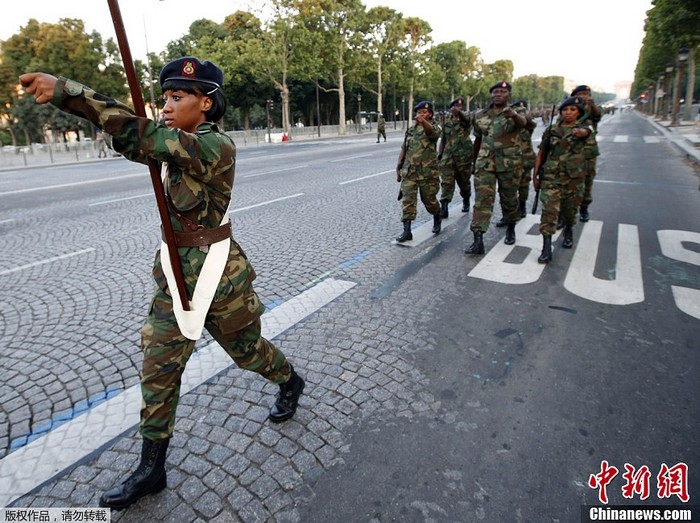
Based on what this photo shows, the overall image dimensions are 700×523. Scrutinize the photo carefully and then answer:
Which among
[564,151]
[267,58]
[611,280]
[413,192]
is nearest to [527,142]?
[564,151]

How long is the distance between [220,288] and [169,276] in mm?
235

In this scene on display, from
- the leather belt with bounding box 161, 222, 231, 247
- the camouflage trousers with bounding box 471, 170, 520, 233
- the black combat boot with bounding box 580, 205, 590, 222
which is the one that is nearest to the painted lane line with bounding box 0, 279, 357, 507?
the leather belt with bounding box 161, 222, 231, 247

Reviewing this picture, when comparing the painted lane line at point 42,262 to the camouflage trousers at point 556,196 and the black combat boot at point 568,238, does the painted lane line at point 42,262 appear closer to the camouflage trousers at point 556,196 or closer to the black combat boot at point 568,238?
the camouflage trousers at point 556,196

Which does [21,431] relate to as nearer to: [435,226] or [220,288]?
[220,288]

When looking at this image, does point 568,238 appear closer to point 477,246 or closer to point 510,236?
point 510,236

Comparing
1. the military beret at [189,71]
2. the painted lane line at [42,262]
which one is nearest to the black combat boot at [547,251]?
the military beret at [189,71]

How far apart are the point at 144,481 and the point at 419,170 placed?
487cm

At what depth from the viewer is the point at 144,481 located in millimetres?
2072

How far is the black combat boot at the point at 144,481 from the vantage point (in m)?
2.04

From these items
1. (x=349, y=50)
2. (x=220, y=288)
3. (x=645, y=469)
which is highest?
(x=349, y=50)

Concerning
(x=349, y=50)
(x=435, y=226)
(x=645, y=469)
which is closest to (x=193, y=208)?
(x=645, y=469)

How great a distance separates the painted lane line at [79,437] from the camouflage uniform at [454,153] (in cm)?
510

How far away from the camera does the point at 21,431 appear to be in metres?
2.58

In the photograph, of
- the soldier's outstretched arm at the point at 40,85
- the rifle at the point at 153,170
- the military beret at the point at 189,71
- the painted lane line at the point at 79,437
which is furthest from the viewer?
the painted lane line at the point at 79,437
